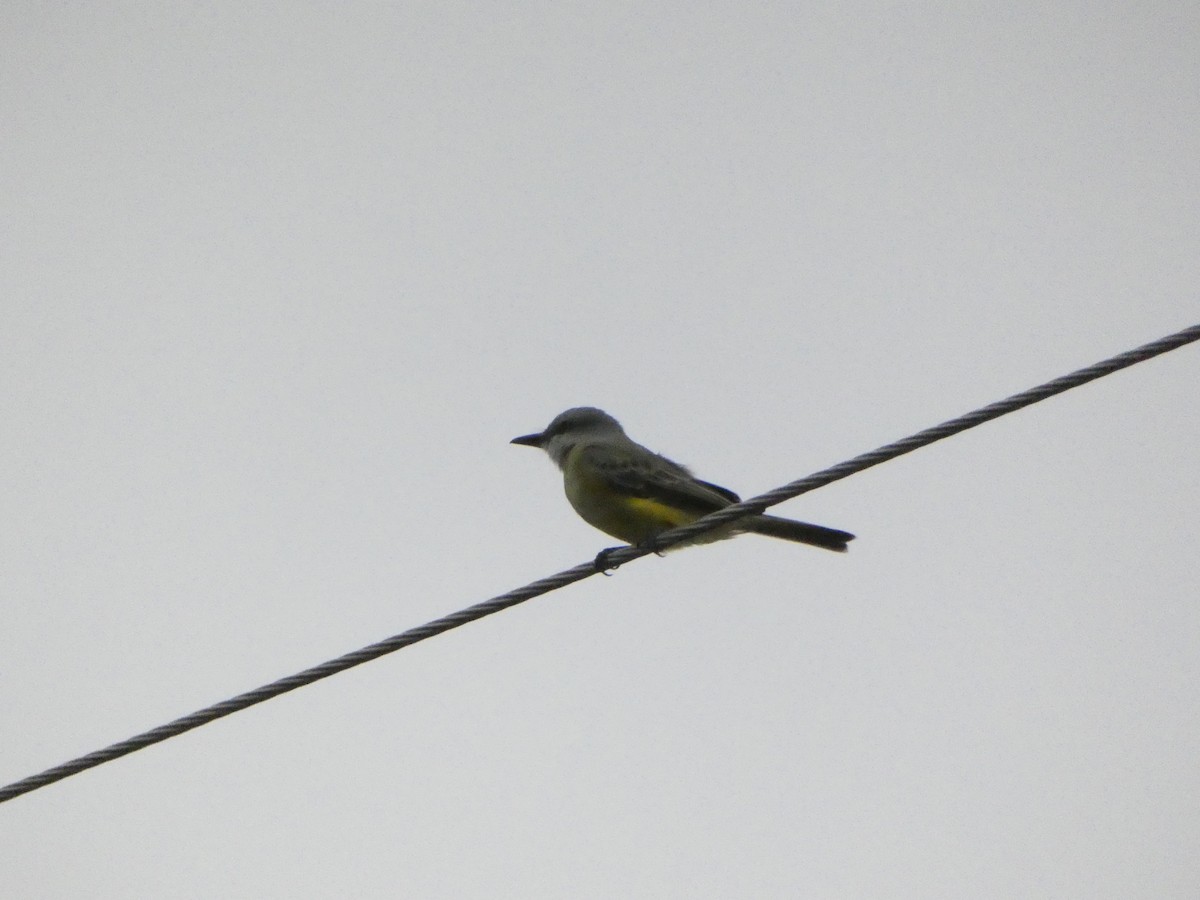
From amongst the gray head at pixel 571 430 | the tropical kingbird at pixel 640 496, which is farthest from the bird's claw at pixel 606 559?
the gray head at pixel 571 430

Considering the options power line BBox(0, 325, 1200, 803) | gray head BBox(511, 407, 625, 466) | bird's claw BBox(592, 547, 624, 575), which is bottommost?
power line BBox(0, 325, 1200, 803)

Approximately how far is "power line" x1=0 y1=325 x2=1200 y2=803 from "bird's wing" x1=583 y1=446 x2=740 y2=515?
1.82 metres

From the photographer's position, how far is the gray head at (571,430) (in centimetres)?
765

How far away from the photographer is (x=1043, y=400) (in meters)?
4.04

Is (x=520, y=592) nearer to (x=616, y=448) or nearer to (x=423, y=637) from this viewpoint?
(x=423, y=637)

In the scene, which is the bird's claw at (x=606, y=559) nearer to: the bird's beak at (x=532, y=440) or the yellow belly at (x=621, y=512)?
the yellow belly at (x=621, y=512)

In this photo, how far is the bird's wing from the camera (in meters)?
6.39

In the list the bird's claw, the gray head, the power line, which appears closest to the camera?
the power line

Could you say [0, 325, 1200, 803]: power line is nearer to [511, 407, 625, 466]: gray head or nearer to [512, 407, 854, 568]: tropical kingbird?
[512, 407, 854, 568]: tropical kingbird

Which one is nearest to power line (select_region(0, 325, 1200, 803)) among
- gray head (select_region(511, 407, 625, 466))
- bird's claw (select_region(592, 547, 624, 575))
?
bird's claw (select_region(592, 547, 624, 575))

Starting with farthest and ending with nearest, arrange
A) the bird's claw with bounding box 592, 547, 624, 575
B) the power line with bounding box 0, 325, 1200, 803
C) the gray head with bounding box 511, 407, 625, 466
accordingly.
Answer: the gray head with bounding box 511, 407, 625, 466 → the bird's claw with bounding box 592, 547, 624, 575 → the power line with bounding box 0, 325, 1200, 803

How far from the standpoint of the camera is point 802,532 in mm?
5883

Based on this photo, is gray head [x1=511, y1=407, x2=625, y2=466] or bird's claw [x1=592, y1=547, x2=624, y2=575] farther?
gray head [x1=511, y1=407, x2=625, y2=466]

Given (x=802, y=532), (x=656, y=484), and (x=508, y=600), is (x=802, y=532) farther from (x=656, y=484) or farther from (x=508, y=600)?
(x=508, y=600)
